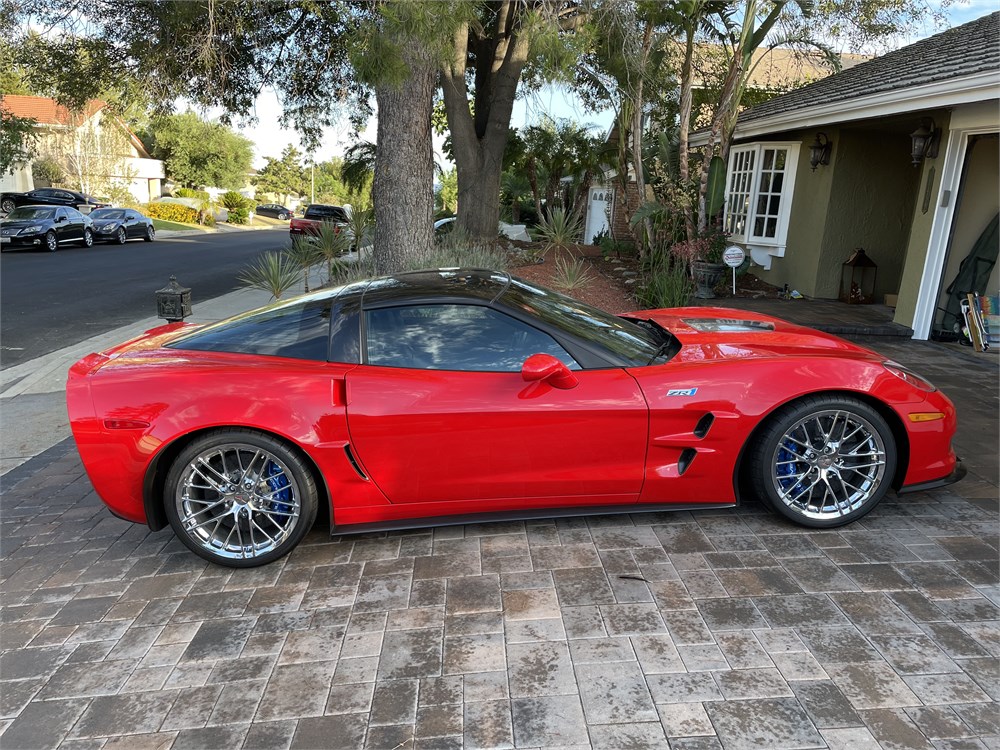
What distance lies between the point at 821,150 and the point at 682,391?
29.1ft

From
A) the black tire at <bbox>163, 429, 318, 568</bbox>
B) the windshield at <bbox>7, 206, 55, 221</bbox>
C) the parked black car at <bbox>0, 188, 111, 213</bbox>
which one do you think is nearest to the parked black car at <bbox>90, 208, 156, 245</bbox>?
the windshield at <bbox>7, 206, 55, 221</bbox>

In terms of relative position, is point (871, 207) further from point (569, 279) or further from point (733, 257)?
point (569, 279)

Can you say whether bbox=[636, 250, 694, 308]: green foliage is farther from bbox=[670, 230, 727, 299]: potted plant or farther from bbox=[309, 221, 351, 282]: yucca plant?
bbox=[309, 221, 351, 282]: yucca plant

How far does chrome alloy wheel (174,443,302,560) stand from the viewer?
11.0ft

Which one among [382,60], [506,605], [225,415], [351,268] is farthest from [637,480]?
[351,268]

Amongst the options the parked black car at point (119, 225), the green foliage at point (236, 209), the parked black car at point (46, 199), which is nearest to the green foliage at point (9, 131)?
the parked black car at point (119, 225)

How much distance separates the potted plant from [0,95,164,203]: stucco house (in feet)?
113

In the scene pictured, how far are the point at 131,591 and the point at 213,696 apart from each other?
3.23 feet

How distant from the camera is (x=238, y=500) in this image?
3.38 m

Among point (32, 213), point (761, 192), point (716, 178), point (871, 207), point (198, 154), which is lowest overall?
point (32, 213)

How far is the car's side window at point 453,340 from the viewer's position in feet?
11.4

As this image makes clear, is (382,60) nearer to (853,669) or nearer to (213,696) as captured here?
(213,696)

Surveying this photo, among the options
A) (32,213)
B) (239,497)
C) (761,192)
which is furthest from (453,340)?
(32,213)

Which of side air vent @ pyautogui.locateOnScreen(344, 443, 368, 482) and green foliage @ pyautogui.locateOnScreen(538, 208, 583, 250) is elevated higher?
green foliage @ pyautogui.locateOnScreen(538, 208, 583, 250)
